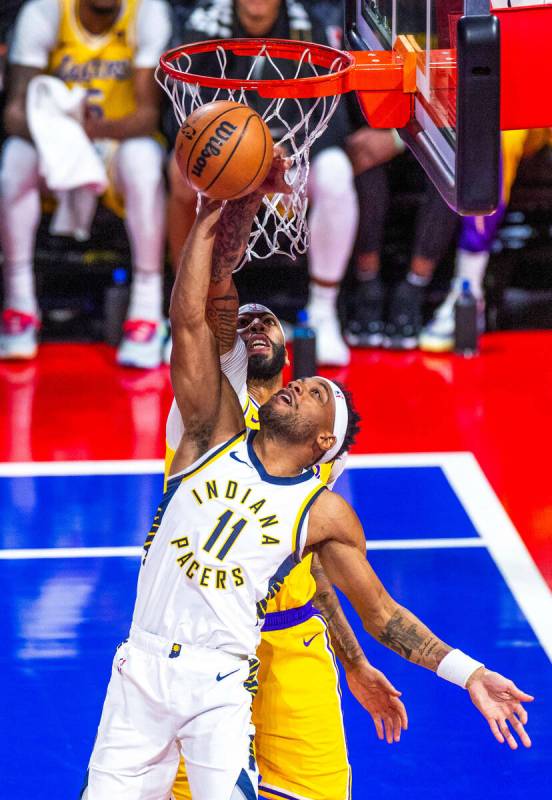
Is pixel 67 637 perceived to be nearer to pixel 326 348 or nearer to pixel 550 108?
pixel 550 108

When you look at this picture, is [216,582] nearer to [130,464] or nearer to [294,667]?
[294,667]

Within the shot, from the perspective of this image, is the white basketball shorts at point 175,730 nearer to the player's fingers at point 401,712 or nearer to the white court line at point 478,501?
the player's fingers at point 401,712

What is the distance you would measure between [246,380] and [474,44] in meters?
1.40

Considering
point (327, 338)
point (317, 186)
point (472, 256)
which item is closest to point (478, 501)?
point (327, 338)

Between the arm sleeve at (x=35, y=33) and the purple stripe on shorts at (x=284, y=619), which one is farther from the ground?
the arm sleeve at (x=35, y=33)

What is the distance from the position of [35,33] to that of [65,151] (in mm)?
860

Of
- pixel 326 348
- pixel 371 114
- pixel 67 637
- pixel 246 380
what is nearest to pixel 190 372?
pixel 246 380

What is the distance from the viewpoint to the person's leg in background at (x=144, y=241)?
911 cm

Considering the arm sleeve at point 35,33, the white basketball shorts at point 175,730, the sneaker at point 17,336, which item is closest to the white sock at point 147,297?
the sneaker at point 17,336

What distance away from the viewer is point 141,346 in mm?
9281

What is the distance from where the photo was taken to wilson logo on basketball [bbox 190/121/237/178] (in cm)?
380

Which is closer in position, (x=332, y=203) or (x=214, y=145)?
(x=214, y=145)

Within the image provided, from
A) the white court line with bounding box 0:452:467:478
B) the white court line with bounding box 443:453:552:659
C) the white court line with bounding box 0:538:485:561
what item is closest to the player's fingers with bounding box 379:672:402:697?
the white court line with bounding box 443:453:552:659

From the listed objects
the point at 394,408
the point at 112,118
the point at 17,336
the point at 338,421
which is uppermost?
the point at 338,421
